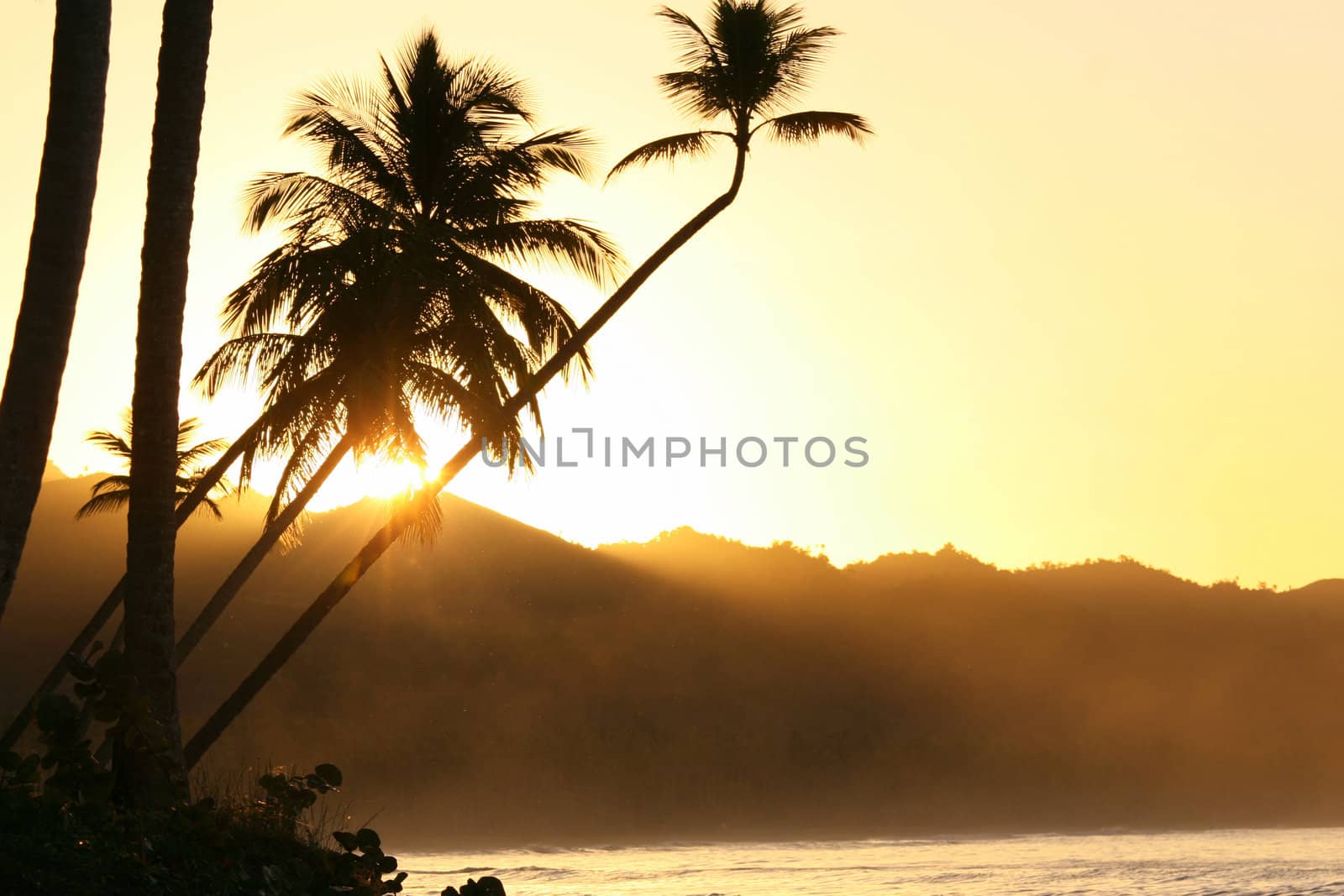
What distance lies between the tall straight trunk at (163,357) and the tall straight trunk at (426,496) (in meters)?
3.71

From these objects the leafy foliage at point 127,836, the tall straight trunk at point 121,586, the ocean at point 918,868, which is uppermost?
the tall straight trunk at point 121,586

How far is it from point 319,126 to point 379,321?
11.5 feet

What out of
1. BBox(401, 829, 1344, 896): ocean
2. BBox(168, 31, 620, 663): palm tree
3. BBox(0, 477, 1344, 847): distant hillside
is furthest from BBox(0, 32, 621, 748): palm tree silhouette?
BBox(0, 477, 1344, 847): distant hillside

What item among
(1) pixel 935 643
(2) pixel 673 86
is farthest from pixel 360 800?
(2) pixel 673 86

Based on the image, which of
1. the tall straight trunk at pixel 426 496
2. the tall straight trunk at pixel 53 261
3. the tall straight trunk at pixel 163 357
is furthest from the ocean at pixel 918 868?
the tall straight trunk at pixel 53 261

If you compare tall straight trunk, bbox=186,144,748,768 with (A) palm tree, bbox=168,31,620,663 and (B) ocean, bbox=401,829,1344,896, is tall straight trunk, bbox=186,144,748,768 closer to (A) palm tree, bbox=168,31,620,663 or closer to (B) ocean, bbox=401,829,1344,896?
(A) palm tree, bbox=168,31,620,663

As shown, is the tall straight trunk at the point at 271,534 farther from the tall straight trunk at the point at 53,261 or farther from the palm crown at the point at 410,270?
the tall straight trunk at the point at 53,261

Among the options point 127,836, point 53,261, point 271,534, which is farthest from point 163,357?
point 271,534

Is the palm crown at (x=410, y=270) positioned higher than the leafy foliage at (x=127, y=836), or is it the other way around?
the palm crown at (x=410, y=270)

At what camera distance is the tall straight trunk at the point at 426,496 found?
1584 centimetres

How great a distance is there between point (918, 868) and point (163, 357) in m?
32.6

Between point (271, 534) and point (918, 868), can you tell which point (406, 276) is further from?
point (918, 868)

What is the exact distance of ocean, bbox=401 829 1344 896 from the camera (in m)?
31.6

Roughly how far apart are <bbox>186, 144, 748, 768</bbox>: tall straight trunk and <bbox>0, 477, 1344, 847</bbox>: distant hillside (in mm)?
38210
